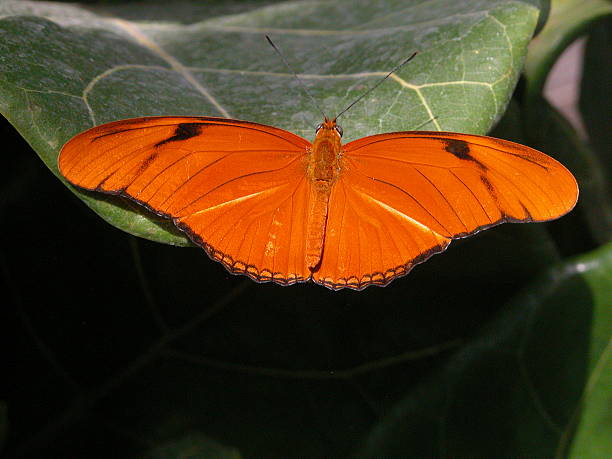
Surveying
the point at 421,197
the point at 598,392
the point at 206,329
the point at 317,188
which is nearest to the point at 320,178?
the point at 317,188

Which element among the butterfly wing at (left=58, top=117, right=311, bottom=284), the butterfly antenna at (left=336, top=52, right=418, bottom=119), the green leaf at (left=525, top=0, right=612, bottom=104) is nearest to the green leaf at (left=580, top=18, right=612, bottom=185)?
the green leaf at (left=525, top=0, right=612, bottom=104)

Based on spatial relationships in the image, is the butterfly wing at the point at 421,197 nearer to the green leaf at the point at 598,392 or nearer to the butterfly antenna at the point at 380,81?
the butterfly antenna at the point at 380,81

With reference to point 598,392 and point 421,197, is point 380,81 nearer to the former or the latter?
point 421,197

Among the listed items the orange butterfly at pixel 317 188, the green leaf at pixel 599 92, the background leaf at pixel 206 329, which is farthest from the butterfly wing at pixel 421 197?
the green leaf at pixel 599 92

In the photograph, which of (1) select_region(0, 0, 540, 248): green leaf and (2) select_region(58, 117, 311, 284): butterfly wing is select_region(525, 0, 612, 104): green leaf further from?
(2) select_region(58, 117, 311, 284): butterfly wing

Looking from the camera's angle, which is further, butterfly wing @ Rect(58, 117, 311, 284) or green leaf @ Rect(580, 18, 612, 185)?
green leaf @ Rect(580, 18, 612, 185)

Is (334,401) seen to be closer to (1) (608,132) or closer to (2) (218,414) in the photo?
(2) (218,414)

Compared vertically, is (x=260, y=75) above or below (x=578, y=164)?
above
